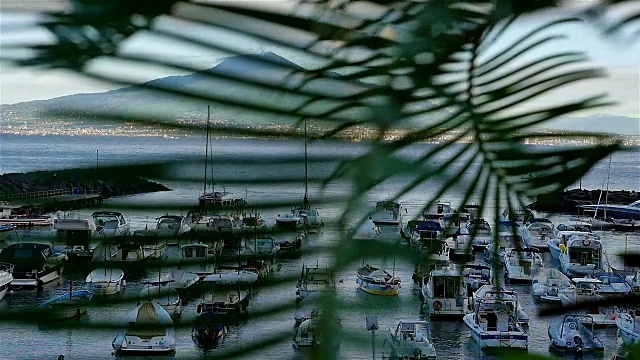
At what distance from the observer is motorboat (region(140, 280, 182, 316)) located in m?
0.20

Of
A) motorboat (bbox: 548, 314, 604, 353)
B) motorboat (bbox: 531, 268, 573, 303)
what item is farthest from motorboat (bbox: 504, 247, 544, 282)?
motorboat (bbox: 531, 268, 573, 303)

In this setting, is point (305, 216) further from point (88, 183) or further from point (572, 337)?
point (572, 337)

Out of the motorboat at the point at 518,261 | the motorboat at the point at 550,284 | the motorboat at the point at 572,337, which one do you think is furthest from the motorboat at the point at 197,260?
the motorboat at the point at 550,284

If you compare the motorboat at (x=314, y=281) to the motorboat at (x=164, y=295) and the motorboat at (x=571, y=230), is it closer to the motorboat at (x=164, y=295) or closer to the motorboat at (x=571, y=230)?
the motorboat at (x=164, y=295)

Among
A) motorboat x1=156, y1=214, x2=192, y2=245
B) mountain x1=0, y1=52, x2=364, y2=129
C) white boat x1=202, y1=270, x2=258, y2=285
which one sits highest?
mountain x1=0, y1=52, x2=364, y2=129

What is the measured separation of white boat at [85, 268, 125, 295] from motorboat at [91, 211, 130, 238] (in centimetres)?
1

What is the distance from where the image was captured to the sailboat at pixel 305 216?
0.20 m

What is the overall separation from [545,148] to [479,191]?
32 millimetres

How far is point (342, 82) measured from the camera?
0.70 ft

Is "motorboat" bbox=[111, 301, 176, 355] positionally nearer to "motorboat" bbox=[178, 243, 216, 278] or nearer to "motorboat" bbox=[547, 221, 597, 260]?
"motorboat" bbox=[178, 243, 216, 278]

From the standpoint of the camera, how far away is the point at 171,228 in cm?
20

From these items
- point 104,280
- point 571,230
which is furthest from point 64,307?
point 571,230

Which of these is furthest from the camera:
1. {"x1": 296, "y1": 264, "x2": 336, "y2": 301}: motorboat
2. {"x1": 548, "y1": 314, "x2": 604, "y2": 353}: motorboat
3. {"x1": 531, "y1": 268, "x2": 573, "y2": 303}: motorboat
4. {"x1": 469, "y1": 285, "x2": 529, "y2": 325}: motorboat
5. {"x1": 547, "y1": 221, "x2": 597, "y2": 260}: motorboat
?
{"x1": 531, "y1": 268, "x2": 573, "y2": 303}: motorboat

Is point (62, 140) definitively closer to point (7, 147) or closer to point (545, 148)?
point (7, 147)
